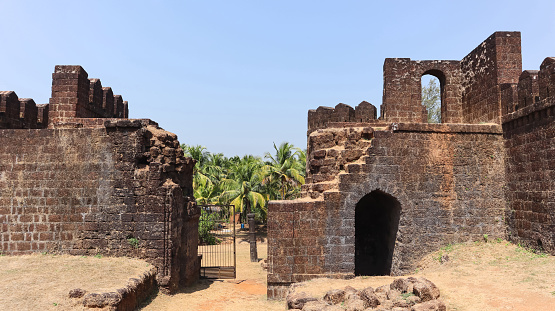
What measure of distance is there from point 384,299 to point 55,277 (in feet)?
22.3

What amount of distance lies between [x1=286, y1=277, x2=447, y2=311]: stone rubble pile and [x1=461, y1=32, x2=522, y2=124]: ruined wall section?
21.0ft

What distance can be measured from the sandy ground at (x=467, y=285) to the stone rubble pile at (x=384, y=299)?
403mm

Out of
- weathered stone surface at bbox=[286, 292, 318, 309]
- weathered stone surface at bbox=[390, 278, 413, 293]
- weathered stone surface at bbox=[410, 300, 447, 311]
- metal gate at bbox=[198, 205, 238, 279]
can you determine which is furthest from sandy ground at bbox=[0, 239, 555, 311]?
metal gate at bbox=[198, 205, 238, 279]

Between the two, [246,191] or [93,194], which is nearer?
[93,194]

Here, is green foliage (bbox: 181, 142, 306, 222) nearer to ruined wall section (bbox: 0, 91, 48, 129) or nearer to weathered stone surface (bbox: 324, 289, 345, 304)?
ruined wall section (bbox: 0, 91, 48, 129)

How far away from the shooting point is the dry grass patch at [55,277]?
6730mm

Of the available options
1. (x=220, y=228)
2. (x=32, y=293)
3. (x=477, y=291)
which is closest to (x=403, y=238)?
(x=477, y=291)

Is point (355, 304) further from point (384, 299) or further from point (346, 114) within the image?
point (346, 114)

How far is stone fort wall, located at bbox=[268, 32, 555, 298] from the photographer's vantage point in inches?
364

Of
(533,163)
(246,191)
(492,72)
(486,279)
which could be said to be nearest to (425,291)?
(486,279)

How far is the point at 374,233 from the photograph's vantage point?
12867 mm

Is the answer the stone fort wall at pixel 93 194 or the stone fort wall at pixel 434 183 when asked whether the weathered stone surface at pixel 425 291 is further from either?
the stone fort wall at pixel 93 194

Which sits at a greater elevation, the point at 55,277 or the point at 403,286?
the point at 403,286

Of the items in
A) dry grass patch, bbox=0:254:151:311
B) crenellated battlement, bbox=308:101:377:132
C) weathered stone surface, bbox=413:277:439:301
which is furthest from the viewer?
crenellated battlement, bbox=308:101:377:132
